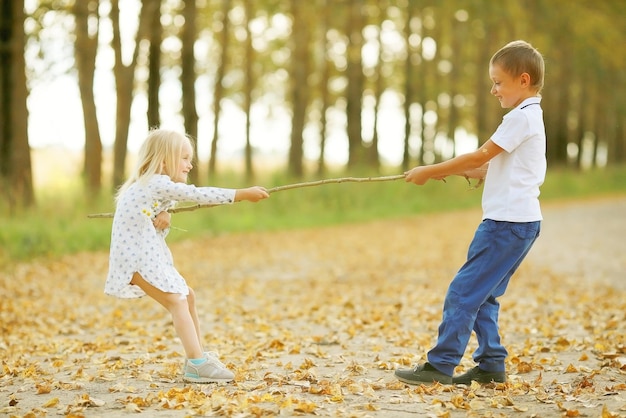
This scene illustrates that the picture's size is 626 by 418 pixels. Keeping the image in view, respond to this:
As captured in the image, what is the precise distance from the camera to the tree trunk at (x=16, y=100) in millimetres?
15883

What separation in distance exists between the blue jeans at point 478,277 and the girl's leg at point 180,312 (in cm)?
149

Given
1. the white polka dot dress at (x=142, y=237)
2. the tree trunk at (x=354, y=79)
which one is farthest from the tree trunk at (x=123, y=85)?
the white polka dot dress at (x=142, y=237)

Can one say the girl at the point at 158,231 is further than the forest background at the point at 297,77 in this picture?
No

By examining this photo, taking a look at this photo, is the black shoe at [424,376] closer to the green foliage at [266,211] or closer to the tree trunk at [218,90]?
the green foliage at [266,211]

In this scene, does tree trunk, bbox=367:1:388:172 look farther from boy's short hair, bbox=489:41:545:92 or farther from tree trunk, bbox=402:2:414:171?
boy's short hair, bbox=489:41:545:92

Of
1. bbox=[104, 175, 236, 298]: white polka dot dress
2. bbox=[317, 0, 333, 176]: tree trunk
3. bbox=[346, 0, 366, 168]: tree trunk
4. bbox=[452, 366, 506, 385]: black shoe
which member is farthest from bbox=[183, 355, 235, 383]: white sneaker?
bbox=[346, 0, 366, 168]: tree trunk

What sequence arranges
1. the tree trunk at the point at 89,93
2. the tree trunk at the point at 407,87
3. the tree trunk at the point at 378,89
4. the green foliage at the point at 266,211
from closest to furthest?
the green foliage at the point at 266,211
the tree trunk at the point at 89,93
the tree trunk at the point at 378,89
the tree trunk at the point at 407,87

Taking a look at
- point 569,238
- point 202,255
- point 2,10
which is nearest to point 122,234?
point 202,255

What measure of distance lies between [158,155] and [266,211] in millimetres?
16331

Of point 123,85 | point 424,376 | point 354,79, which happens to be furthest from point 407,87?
point 424,376

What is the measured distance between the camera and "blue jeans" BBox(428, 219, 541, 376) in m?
4.91

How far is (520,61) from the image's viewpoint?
4.89 meters

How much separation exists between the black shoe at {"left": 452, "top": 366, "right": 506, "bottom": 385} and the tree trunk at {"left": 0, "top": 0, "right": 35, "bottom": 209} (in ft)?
40.0

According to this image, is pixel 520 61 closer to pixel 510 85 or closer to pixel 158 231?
pixel 510 85
